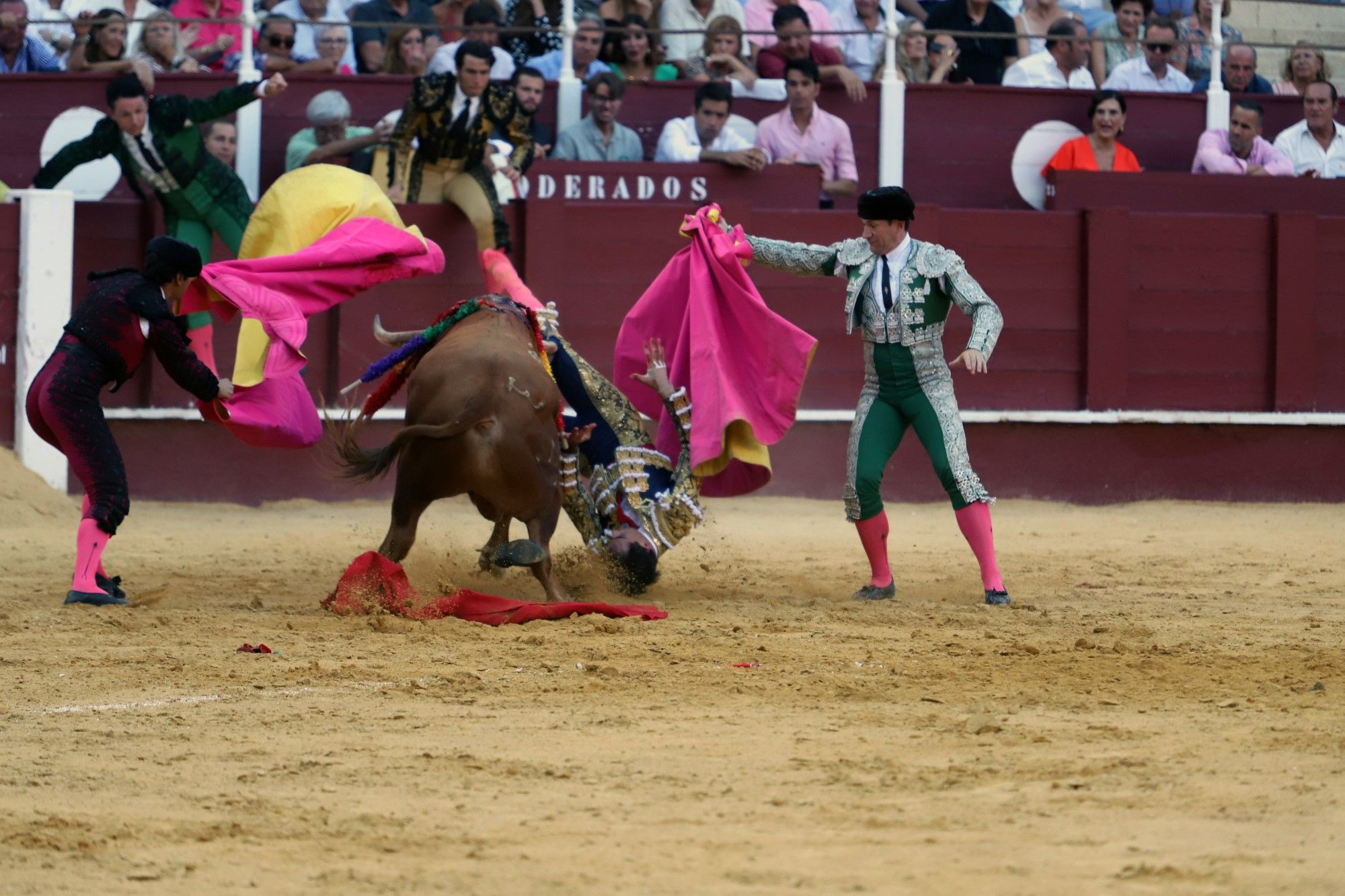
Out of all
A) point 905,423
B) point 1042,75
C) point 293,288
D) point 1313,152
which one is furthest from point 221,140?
point 1313,152

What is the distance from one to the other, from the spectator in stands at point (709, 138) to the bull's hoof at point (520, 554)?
3.74 meters

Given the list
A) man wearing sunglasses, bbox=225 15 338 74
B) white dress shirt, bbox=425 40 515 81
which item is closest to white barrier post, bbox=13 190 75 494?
man wearing sunglasses, bbox=225 15 338 74

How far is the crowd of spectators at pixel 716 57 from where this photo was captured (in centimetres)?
831

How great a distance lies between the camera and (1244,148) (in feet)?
29.4

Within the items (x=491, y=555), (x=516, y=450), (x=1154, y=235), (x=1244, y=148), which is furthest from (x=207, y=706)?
(x=1244, y=148)

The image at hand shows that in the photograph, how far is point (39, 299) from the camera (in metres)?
7.88

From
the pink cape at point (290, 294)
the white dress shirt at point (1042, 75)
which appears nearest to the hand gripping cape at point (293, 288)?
the pink cape at point (290, 294)

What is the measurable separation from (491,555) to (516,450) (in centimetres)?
62

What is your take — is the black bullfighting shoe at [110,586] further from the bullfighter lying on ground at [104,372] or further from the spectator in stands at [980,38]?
the spectator in stands at [980,38]

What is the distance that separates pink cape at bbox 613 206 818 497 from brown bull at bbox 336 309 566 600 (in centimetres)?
61

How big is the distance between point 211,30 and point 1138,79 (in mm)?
4732

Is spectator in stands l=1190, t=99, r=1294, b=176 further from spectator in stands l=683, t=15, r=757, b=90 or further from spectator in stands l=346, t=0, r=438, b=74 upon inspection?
spectator in stands l=346, t=0, r=438, b=74

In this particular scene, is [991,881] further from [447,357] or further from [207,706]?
[447,357]

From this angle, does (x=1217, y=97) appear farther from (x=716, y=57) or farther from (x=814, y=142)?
(x=716, y=57)
